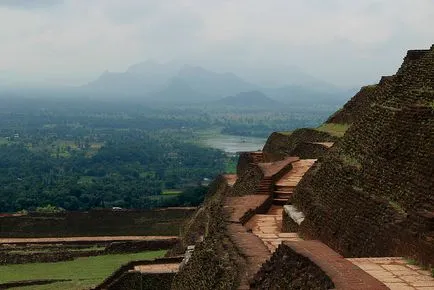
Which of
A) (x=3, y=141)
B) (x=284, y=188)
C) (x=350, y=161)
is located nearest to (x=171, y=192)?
(x=284, y=188)

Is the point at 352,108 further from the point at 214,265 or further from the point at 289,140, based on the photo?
the point at 214,265

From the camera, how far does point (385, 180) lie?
1009 centimetres

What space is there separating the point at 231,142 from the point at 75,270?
454 feet

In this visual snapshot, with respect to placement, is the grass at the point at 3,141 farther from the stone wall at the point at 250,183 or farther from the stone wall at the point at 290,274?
the stone wall at the point at 290,274

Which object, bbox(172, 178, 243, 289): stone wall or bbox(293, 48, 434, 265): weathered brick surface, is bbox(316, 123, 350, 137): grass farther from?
bbox(293, 48, 434, 265): weathered brick surface

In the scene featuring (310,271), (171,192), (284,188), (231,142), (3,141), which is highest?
(310,271)

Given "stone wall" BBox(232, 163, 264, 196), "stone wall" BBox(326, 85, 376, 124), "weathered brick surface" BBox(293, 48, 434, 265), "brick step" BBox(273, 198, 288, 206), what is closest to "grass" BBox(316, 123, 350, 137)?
"stone wall" BBox(326, 85, 376, 124)

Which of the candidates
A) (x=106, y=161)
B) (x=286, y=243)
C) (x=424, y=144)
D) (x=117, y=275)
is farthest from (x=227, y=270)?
(x=106, y=161)

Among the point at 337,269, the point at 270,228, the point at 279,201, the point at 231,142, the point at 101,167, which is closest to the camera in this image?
the point at 337,269

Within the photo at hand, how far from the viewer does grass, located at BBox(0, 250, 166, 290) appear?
20.0 meters

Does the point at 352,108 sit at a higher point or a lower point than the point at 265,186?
higher

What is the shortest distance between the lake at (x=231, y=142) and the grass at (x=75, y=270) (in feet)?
359

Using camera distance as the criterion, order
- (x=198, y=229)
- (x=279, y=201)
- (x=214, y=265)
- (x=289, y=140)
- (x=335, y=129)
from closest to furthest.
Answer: (x=214, y=265), (x=279, y=201), (x=198, y=229), (x=335, y=129), (x=289, y=140)

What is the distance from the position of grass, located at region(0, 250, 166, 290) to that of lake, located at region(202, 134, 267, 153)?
359ft
